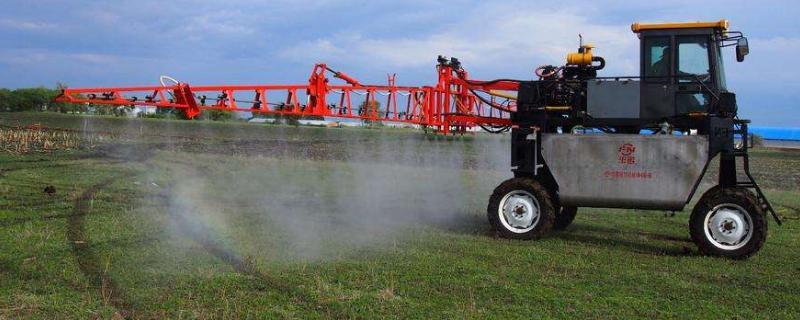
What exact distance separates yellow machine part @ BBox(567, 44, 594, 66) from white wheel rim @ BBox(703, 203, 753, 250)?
2989mm

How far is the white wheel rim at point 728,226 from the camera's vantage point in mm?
9781

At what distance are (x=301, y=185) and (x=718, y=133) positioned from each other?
10458 mm

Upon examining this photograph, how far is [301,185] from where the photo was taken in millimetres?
17703

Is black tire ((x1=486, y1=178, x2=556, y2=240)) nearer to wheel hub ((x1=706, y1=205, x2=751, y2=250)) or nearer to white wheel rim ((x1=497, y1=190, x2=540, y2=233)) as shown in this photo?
white wheel rim ((x1=497, y1=190, x2=540, y2=233))

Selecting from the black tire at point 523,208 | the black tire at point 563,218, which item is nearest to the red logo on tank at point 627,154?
the black tire at point 523,208

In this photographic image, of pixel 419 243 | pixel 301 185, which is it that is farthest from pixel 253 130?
pixel 419 243

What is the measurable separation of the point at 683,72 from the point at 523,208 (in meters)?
3.17

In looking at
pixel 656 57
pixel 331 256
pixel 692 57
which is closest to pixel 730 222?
pixel 692 57

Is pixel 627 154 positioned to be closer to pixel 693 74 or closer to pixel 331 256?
pixel 693 74

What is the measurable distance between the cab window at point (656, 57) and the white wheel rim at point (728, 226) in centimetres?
217

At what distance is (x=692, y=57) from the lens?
1062 cm

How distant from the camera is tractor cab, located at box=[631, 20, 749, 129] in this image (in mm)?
10492

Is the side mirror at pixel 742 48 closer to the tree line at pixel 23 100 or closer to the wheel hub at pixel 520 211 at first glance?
the wheel hub at pixel 520 211

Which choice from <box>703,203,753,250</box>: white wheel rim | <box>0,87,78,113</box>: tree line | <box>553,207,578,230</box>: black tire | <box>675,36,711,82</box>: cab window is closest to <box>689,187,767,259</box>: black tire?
<box>703,203,753,250</box>: white wheel rim
